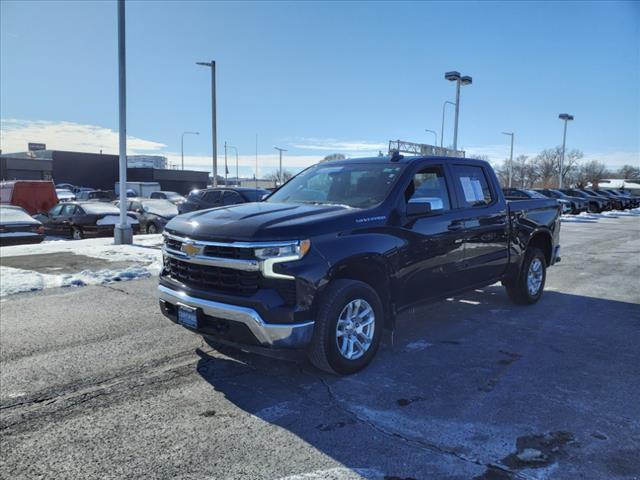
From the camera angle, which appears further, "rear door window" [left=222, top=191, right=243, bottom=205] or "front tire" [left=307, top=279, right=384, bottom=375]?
"rear door window" [left=222, top=191, right=243, bottom=205]

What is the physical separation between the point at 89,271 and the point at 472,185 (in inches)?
262

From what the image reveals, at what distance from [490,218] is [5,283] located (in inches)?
285

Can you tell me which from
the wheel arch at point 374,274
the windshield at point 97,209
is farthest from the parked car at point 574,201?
the wheel arch at point 374,274

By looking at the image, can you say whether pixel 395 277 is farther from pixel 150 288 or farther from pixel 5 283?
pixel 5 283

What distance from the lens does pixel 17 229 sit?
13.3m

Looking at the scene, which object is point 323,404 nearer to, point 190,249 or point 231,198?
point 190,249

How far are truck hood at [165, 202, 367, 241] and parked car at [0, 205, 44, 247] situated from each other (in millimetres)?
10820

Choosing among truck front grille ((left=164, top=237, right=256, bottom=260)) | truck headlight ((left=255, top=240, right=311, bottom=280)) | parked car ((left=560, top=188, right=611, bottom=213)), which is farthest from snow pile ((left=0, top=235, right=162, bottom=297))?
parked car ((left=560, top=188, right=611, bottom=213))

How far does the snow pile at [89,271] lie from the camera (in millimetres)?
7930

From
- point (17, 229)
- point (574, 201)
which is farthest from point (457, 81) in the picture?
point (17, 229)

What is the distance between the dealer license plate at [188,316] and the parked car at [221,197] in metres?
11.2

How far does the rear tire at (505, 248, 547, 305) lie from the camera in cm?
679

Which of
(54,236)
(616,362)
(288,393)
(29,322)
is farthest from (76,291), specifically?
(54,236)

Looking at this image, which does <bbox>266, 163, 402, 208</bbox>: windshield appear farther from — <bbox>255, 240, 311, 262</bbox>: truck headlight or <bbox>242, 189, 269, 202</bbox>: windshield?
<bbox>242, 189, 269, 202</bbox>: windshield
